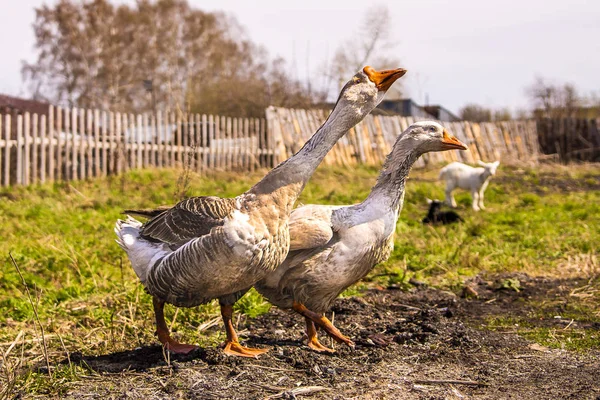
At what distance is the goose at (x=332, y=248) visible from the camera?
12.6 feet

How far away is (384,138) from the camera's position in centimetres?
2006

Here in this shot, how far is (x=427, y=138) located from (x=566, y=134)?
24.4m

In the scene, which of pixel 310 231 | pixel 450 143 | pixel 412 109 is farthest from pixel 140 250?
pixel 412 109

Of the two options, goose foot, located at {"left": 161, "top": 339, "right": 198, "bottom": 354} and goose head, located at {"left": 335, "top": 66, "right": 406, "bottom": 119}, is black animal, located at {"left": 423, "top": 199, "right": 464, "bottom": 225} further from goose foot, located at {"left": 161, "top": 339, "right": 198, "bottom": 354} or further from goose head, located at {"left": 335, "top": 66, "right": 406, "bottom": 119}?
goose foot, located at {"left": 161, "top": 339, "right": 198, "bottom": 354}

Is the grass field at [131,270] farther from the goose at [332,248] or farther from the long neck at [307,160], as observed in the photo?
the long neck at [307,160]

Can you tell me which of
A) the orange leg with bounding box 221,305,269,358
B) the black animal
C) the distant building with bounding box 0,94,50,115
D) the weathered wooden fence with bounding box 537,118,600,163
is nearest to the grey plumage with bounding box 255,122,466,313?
the orange leg with bounding box 221,305,269,358

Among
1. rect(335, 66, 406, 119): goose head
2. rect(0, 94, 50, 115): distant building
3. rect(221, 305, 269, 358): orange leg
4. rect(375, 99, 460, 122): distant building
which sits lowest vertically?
rect(221, 305, 269, 358): orange leg

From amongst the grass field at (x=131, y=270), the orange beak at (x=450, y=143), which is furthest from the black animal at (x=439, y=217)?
the orange beak at (x=450, y=143)

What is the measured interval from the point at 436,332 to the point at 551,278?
8.36 ft

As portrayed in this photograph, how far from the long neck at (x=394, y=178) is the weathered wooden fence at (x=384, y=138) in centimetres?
1257

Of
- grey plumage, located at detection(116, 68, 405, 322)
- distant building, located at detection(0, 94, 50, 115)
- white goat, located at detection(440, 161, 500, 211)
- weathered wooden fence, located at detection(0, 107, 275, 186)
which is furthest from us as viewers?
distant building, located at detection(0, 94, 50, 115)

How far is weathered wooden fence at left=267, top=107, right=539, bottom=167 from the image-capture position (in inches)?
671

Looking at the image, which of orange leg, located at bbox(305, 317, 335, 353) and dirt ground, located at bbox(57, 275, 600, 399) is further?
orange leg, located at bbox(305, 317, 335, 353)

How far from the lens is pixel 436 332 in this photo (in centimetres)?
426
